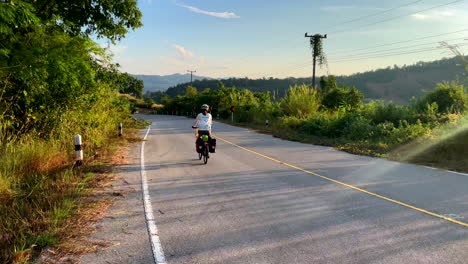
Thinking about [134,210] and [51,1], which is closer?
[134,210]

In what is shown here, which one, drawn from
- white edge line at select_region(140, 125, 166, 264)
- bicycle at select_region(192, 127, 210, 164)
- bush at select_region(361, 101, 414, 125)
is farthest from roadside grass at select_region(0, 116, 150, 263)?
bush at select_region(361, 101, 414, 125)

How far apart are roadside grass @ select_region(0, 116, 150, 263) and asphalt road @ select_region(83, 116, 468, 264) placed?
44.6 inches

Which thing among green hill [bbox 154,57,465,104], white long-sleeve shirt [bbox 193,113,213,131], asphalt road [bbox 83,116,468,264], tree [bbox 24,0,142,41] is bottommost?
asphalt road [bbox 83,116,468,264]

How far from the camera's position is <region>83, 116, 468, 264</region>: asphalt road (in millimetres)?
4215

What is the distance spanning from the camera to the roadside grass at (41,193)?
4.42m

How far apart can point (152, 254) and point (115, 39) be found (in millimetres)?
13643

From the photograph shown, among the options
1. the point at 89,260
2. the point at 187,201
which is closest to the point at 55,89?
the point at 187,201

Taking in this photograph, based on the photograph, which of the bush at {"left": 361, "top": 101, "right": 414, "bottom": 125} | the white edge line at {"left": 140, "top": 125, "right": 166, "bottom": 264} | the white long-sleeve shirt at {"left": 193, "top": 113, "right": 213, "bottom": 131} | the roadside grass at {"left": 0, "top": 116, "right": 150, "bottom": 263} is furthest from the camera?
the bush at {"left": 361, "top": 101, "right": 414, "bottom": 125}

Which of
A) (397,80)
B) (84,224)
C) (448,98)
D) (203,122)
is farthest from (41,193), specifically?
(397,80)

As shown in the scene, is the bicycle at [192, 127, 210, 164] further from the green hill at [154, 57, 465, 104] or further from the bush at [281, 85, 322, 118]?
the green hill at [154, 57, 465, 104]

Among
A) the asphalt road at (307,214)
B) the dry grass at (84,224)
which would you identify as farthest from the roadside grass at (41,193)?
the asphalt road at (307,214)

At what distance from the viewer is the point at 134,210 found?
6.02 meters

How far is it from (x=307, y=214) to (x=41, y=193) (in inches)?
200

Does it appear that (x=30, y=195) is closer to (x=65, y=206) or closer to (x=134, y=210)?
(x=65, y=206)
